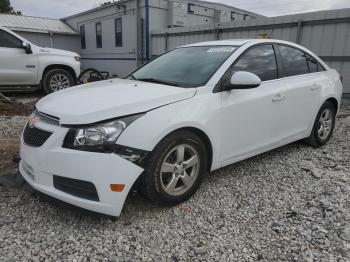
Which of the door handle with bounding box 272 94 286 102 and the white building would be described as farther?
the white building

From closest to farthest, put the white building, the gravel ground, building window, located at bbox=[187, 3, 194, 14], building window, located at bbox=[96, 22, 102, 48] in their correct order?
the gravel ground → the white building → building window, located at bbox=[187, 3, 194, 14] → building window, located at bbox=[96, 22, 102, 48]

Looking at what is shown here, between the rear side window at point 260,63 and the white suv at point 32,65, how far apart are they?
6644 mm

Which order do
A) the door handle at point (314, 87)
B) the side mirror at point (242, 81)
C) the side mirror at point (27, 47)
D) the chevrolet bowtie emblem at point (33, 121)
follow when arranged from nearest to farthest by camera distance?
the chevrolet bowtie emblem at point (33, 121) < the side mirror at point (242, 81) < the door handle at point (314, 87) < the side mirror at point (27, 47)

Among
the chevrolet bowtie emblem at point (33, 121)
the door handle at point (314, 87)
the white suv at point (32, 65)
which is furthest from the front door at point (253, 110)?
the white suv at point (32, 65)

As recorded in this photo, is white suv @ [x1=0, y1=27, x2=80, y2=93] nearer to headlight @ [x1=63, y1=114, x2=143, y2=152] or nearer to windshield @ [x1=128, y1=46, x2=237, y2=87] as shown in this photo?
windshield @ [x1=128, y1=46, x2=237, y2=87]

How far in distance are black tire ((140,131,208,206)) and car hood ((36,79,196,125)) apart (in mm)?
333

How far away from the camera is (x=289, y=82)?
13.5 ft

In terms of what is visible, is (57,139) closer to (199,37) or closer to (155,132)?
(155,132)

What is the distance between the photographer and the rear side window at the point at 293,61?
4195 millimetres

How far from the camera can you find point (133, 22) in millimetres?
14914

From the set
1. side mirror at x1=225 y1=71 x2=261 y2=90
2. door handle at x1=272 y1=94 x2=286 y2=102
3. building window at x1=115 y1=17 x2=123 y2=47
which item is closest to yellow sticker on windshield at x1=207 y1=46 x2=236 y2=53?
side mirror at x1=225 y1=71 x2=261 y2=90

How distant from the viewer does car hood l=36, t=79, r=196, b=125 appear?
8.64 ft

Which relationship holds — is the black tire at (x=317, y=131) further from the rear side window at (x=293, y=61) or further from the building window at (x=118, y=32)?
the building window at (x=118, y=32)

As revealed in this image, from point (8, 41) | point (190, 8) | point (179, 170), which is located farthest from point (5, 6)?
point (179, 170)
